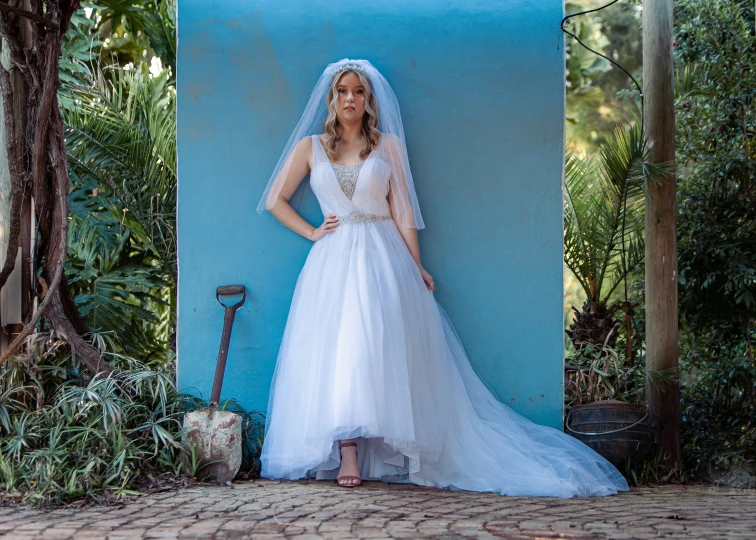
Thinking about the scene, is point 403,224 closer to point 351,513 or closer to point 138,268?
point 351,513

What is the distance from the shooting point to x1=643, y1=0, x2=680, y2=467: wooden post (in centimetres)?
516

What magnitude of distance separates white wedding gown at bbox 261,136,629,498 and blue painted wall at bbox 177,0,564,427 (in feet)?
0.73

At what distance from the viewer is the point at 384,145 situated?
15.8 ft

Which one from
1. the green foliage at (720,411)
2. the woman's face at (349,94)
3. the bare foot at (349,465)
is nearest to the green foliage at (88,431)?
the bare foot at (349,465)

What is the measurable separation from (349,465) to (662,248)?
224 centimetres

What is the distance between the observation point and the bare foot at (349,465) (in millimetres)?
4277

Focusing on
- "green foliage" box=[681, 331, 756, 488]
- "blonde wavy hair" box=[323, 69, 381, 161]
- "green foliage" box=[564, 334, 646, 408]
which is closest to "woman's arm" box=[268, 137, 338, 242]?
"blonde wavy hair" box=[323, 69, 381, 161]

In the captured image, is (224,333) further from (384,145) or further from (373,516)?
(373,516)

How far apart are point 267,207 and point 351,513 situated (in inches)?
72.6

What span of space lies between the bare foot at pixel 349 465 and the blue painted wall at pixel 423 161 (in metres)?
0.72

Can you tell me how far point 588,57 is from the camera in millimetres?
10750

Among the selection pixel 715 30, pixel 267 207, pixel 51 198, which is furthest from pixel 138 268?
pixel 715 30

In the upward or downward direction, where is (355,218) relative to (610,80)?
downward

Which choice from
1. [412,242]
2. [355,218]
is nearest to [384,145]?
[355,218]
